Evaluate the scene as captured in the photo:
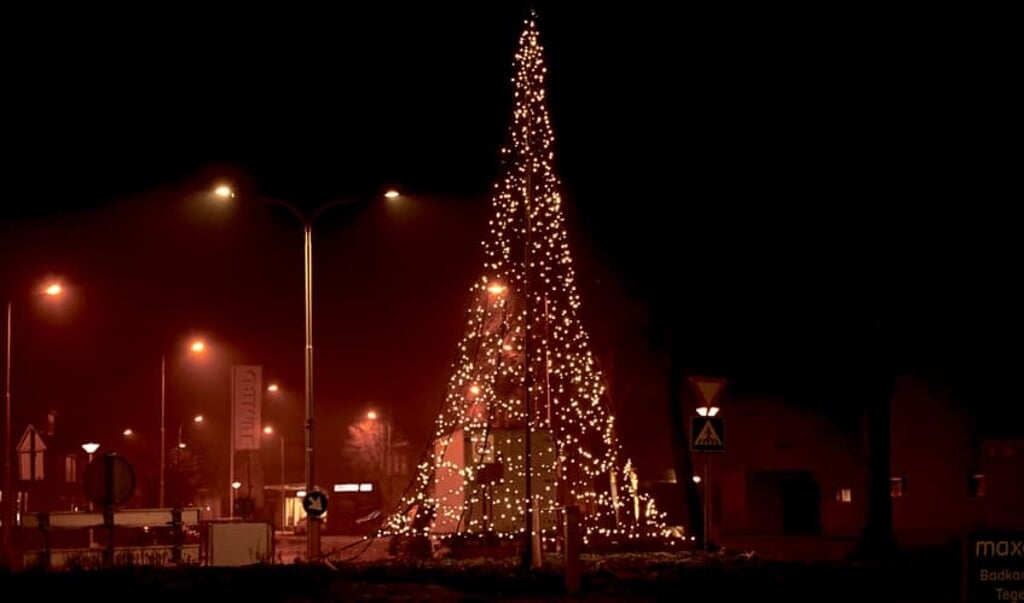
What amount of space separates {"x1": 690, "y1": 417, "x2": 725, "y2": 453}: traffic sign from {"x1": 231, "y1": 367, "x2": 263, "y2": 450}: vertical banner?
23927mm

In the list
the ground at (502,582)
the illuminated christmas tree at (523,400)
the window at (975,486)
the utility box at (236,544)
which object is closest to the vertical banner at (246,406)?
the illuminated christmas tree at (523,400)

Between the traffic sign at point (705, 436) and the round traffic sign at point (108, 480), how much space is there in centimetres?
783

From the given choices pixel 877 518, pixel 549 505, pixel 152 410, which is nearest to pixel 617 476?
pixel 549 505

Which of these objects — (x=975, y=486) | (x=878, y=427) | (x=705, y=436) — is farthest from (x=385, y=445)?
(x=705, y=436)

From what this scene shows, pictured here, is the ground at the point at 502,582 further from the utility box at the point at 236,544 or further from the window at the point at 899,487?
the window at the point at 899,487

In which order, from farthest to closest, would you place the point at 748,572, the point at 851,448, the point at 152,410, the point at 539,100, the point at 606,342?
the point at 152,410 → the point at 851,448 → the point at 606,342 → the point at 539,100 → the point at 748,572

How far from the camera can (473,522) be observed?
1148 inches

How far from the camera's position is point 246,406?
4212cm

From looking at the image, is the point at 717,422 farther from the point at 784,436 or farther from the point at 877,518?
the point at 784,436

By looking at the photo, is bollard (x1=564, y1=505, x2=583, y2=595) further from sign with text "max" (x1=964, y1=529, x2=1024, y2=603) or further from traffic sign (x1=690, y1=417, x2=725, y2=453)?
sign with text "max" (x1=964, y1=529, x2=1024, y2=603)

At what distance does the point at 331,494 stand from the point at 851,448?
23066 millimetres

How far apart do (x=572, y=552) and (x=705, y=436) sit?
103 inches

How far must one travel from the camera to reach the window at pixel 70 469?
212 feet

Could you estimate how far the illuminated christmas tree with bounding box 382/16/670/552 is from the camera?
92.3 ft
